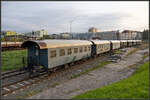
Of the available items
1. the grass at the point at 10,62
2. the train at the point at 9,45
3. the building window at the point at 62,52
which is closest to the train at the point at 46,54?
the building window at the point at 62,52

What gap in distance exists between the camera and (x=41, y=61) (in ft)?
37.3

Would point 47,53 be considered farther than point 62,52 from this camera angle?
No

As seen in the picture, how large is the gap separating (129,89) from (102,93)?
1786mm

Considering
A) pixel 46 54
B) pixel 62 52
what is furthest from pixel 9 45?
pixel 46 54

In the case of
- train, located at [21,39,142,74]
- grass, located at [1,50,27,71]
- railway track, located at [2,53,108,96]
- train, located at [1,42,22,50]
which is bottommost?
railway track, located at [2,53,108,96]

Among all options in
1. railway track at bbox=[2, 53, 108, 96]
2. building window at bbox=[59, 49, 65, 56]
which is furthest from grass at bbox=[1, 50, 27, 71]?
building window at bbox=[59, 49, 65, 56]

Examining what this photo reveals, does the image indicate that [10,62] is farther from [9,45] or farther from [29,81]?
[9,45]

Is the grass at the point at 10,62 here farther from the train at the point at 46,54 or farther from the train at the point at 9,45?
the train at the point at 9,45

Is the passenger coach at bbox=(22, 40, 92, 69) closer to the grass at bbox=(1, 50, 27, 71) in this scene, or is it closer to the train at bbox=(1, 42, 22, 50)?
the grass at bbox=(1, 50, 27, 71)

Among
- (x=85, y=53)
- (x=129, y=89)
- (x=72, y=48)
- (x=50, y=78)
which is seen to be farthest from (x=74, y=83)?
(x=85, y=53)

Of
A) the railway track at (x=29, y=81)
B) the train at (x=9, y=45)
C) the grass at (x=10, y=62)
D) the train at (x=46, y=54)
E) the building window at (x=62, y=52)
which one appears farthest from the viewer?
the train at (x=9, y=45)

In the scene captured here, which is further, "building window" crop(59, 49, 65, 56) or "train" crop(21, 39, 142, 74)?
"building window" crop(59, 49, 65, 56)

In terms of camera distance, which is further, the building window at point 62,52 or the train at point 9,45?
the train at point 9,45

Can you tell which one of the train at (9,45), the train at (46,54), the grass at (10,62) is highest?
the train at (9,45)
